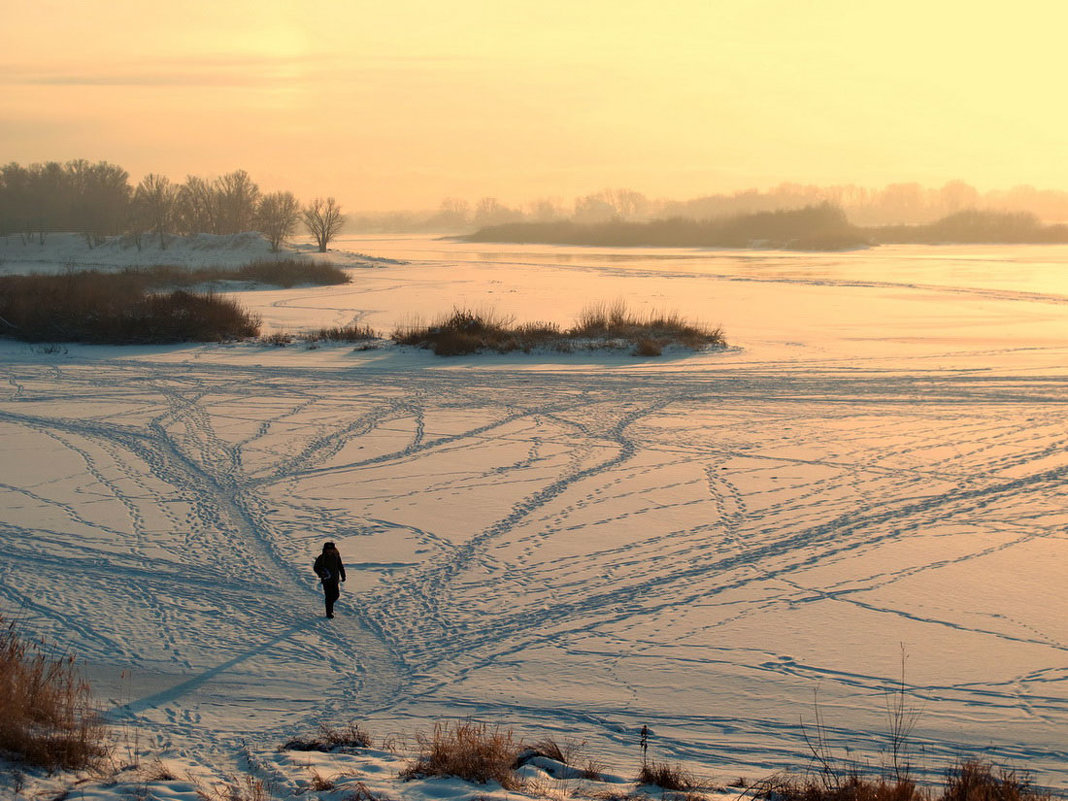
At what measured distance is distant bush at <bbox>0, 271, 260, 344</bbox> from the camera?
24.9 metres

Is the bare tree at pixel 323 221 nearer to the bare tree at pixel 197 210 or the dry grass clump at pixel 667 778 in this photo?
the bare tree at pixel 197 210

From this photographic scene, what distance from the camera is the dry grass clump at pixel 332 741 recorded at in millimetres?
5371

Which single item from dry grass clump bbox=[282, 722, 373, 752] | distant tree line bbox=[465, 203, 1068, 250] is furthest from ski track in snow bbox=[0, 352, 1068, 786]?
distant tree line bbox=[465, 203, 1068, 250]

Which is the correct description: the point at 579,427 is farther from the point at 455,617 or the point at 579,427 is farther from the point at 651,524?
the point at 455,617

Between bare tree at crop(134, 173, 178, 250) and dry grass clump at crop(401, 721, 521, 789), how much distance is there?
328 ft

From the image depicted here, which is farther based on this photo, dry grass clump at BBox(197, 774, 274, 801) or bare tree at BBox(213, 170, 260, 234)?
bare tree at BBox(213, 170, 260, 234)

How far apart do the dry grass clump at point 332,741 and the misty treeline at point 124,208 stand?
87.0m

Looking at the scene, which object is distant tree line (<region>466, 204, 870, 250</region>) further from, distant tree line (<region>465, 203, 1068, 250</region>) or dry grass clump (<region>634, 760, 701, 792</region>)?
dry grass clump (<region>634, 760, 701, 792</region>)

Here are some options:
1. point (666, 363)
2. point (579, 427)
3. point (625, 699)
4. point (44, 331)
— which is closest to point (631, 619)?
point (625, 699)

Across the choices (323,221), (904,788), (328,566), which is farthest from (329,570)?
(323,221)

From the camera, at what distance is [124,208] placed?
101438mm

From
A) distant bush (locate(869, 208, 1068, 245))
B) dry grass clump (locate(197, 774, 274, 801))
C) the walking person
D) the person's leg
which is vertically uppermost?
distant bush (locate(869, 208, 1068, 245))

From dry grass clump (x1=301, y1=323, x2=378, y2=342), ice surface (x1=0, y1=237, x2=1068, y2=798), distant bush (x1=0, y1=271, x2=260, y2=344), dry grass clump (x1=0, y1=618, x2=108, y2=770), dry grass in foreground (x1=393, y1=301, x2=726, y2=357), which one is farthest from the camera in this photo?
distant bush (x1=0, y1=271, x2=260, y2=344)

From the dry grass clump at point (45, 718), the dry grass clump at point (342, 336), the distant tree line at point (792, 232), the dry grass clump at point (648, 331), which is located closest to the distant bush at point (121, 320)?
the dry grass clump at point (342, 336)
